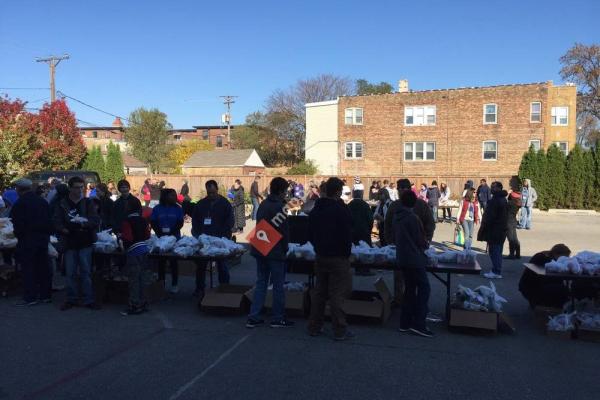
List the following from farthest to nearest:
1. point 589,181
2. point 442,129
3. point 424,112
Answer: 1. point 424,112
2. point 442,129
3. point 589,181

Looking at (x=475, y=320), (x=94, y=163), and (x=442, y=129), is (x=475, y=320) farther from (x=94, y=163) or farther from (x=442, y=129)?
(x=94, y=163)

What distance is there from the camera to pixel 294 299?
24.1 ft

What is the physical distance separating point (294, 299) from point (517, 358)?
9.74ft

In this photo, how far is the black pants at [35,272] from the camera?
315 inches

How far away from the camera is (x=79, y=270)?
7875 mm

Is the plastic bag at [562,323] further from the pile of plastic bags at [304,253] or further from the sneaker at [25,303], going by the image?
the sneaker at [25,303]

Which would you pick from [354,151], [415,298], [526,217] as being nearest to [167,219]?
[415,298]

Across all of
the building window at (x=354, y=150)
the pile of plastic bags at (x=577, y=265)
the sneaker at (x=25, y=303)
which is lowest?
the sneaker at (x=25, y=303)

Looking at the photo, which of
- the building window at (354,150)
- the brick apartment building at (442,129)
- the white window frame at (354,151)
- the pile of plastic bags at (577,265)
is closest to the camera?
the pile of plastic bags at (577,265)

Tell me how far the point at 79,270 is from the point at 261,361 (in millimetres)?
3766

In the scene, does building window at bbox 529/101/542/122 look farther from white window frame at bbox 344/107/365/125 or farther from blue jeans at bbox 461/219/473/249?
blue jeans at bbox 461/219/473/249

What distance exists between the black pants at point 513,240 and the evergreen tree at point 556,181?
19.3 metres

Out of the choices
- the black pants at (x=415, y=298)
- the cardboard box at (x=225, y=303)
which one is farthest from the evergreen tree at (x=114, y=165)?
the black pants at (x=415, y=298)

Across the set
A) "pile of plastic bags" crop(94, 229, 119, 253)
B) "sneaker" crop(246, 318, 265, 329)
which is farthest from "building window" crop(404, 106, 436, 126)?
"sneaker" crop(246, 318, 265, 329)
